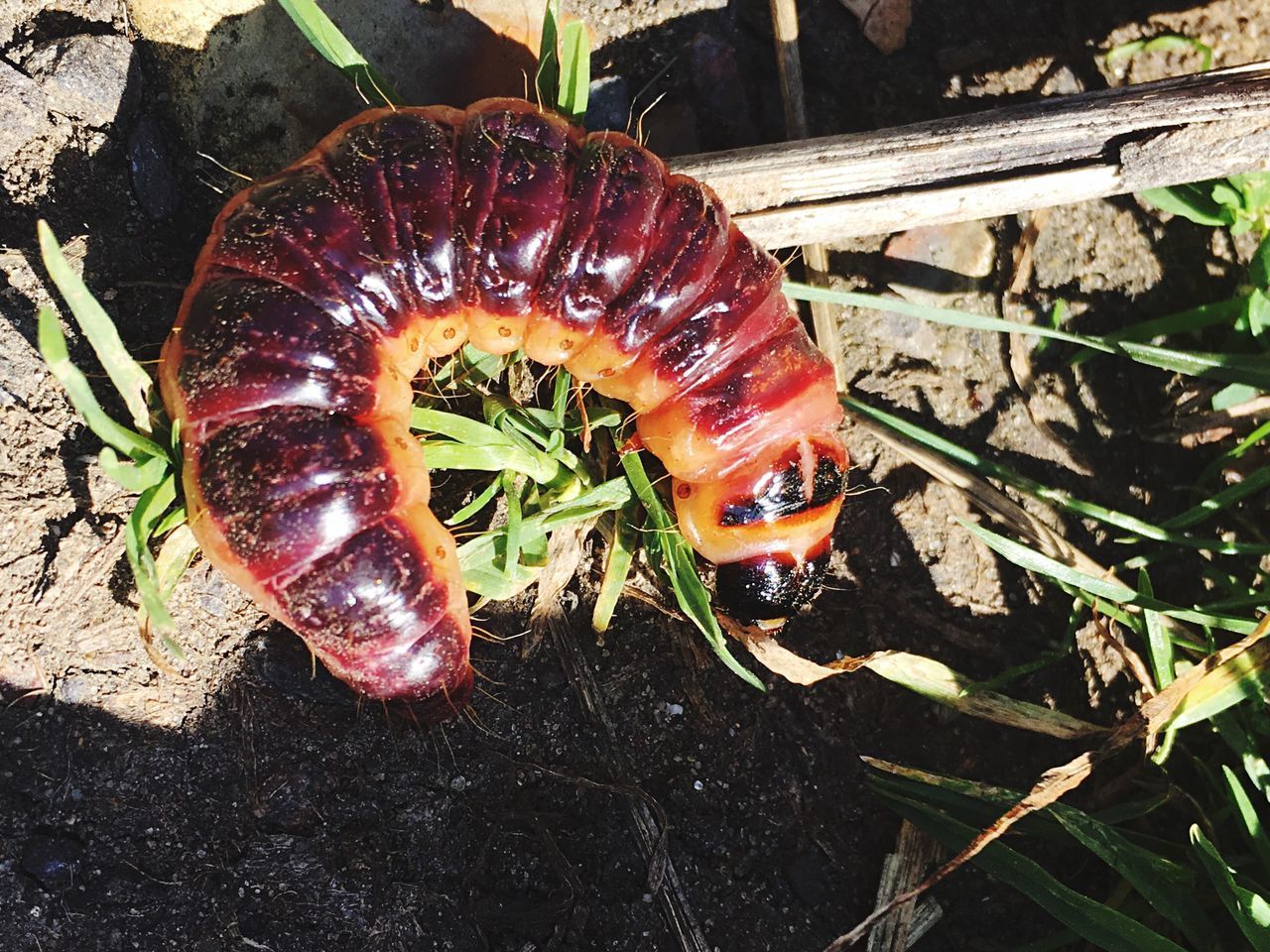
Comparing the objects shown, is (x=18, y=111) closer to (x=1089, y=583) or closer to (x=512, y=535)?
(x=512, y=535)

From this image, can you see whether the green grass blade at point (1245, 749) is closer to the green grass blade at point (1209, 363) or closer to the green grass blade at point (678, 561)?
the green grass blade at point (1209, 363)

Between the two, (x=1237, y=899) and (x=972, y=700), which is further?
(x=972, y=700)

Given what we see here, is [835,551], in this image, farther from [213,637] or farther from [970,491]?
[213,637]

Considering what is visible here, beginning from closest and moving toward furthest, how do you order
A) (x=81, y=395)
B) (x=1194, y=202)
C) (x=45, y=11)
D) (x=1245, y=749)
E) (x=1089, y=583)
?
(x=81, y=395) → (x=45, y=11) → (x=1245, y=749) → (x=1089, y=583) → (x=1194, y=202)

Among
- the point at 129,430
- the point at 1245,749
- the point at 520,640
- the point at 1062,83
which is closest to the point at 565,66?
the point at 129,430

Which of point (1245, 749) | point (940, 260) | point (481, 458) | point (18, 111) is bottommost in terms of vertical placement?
point (1245, 749)

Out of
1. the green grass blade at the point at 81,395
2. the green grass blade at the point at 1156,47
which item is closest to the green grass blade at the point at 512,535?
the green grass blade at the point at 81,395

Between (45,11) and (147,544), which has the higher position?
(45,11)
